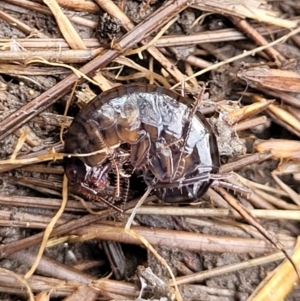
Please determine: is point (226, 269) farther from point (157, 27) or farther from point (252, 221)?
point (157, 27)

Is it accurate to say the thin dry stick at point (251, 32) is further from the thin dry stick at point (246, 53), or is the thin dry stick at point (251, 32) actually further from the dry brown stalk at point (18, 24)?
the dry brown stalk at point (18, 24)

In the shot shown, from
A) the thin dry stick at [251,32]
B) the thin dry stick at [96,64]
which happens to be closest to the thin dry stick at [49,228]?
the thin dry stick at [96,64]

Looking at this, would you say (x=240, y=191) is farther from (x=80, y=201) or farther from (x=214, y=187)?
(x=80, y=201)

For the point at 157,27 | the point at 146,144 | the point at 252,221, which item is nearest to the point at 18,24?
the point at 157,27

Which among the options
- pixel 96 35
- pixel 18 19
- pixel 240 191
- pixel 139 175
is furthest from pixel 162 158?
pixel 18 19

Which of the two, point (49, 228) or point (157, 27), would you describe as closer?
point (49, 228)

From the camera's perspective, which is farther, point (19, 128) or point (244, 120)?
point (244, 120)
